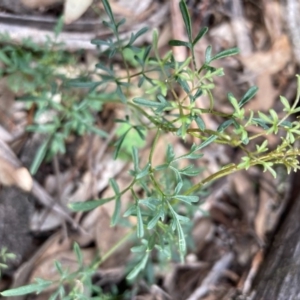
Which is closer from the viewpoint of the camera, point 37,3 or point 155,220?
point 155,220

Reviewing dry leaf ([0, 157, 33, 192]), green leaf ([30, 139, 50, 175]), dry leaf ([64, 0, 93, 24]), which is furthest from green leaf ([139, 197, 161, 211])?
dry leaf ([64, 0, 93, 24])

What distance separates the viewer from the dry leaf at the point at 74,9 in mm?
1921

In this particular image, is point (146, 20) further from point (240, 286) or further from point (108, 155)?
point (240, 286)

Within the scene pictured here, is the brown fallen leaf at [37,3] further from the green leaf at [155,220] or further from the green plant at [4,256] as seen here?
the green leaf at [155,220]

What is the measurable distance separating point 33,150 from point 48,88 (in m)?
0.28

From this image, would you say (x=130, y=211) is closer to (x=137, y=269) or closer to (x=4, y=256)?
(x=137, y=269)

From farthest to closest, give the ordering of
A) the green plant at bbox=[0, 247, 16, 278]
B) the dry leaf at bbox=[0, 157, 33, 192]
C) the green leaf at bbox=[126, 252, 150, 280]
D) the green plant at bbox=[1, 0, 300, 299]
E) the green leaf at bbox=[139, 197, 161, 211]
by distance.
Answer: the dry leaf at bbox=[0, 157, 33, 192] < the green plant at bbox=[0, 247, 16, 278] < the green leaf at bbox=[126, 252, 150, 280] < the green leaf at bbox=[139, 197, 161, 211] < the green plant at bbox=[1, 0, 300, 299]

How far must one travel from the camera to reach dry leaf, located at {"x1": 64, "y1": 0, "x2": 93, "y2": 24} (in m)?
1.92

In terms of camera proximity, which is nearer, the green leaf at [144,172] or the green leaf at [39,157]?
the green leaf at [144,172]

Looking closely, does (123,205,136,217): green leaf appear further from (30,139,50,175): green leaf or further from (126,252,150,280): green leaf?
(30,139,50,175): green leaf

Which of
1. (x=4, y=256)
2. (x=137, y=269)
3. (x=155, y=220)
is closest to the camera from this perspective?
(x=155, y=220)

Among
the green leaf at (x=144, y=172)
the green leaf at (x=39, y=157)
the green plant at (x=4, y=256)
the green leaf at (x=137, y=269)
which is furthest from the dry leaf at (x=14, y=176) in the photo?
the green leaf at (x=144, y=172)

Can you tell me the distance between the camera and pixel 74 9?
1935 millimetres

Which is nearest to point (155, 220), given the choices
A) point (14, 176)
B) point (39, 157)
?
point (39, 157)
